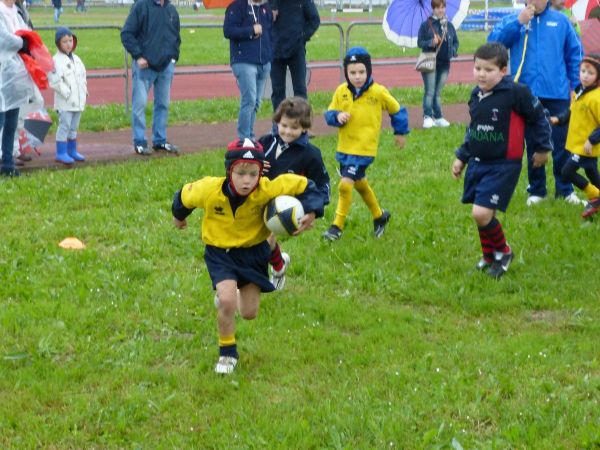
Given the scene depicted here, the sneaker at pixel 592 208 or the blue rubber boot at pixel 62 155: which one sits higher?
the sneaker at pixel 592 208

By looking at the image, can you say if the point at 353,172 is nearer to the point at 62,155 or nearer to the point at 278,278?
the point at 278,278

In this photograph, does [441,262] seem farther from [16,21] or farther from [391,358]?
[16,21]

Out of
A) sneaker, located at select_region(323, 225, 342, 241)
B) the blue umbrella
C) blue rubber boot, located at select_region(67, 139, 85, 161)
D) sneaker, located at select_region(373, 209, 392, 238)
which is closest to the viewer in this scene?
sneaker, located at select_region(323, 225, 342, 241)

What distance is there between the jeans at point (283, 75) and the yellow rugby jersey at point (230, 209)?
721 cm

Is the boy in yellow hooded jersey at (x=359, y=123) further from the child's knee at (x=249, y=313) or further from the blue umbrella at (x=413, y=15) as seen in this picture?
the blue umbrella at (x=413, y=15)

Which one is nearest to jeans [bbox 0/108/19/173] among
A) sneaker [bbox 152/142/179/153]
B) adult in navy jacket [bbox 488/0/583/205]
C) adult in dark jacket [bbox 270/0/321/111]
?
sneaker [bbox 152/142/179/153]

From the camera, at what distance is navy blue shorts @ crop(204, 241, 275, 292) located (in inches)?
254

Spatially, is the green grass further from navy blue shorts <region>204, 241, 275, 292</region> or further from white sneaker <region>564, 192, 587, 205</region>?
navy blue shorts <region>204, 241, 275, 292</region>

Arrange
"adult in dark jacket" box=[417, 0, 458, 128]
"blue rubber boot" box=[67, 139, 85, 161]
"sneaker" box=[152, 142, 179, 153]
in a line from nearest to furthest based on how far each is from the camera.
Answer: "blue rubber boot" box=[67, 139, 85, 161], "sneaker" box=[152, 142, 179, 153], "adult in dark jacket" box=[417, 0, 458, 128]

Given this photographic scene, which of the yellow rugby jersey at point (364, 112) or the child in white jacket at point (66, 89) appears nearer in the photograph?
the yellow rugby jersey at point (364, 112)

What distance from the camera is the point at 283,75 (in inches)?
539

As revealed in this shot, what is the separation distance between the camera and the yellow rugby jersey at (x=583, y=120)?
9883 millimetres

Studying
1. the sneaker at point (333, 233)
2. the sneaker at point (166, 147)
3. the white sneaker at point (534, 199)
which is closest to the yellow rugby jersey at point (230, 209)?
the sneaker at point (333, 233)

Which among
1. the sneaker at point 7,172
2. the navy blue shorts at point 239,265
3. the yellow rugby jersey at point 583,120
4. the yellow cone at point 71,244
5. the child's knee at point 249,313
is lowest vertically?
the sneaker at point 7,172
